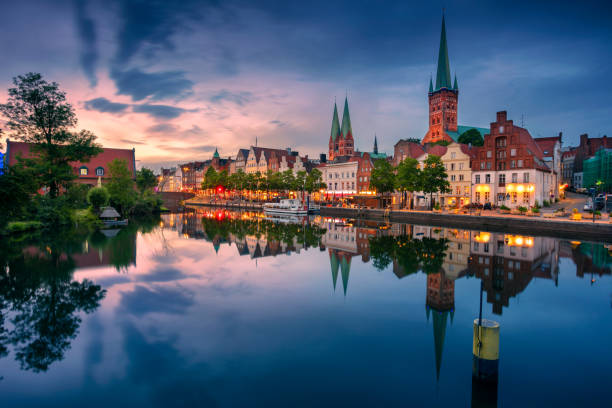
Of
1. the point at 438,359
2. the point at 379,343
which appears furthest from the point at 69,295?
the point at 438,359

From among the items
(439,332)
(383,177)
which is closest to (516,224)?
(383,177)

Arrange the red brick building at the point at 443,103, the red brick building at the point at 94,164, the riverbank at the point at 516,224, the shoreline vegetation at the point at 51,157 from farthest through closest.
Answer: the red brick building at the point at 443,103 < the red brick building at the point at 94,164 < the shoreline vegetation at the point at 51,157 < the riverbank at the point at 516,224

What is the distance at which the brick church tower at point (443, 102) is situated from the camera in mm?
109000

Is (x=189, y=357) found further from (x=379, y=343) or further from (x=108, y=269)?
(x=108, y=269)

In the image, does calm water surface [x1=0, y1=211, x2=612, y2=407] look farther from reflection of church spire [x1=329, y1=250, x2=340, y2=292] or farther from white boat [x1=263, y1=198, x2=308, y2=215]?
white boat [x1=263, y1=198, x2=308, y2=215]

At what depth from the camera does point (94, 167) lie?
70188 millimetres

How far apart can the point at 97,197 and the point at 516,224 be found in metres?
52.7

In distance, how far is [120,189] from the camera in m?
53.1

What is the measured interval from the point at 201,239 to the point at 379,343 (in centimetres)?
2528

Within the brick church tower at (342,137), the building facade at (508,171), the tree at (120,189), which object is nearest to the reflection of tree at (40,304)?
the tree at (120,189)

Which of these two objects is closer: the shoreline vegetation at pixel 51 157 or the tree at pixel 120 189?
the shoreline vegetation at pixel 51 157

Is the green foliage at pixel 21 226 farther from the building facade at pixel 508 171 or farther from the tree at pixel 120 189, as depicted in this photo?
the building facade at pixel 508 171

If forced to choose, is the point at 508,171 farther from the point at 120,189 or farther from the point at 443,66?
the point at 443,66

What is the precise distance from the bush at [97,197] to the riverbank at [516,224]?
131ft
